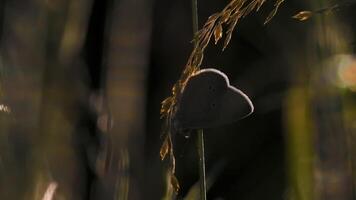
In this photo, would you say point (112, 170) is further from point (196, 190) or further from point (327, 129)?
point (327, 129)

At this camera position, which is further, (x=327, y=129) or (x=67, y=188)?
(x=67, y=188)

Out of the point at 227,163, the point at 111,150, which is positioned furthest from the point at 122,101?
the point at 227,163

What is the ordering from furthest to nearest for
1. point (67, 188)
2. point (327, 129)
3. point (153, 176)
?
point (153, 176) < point (67, 188) < point (327, 129)

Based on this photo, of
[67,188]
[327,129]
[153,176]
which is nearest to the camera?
[327,129]

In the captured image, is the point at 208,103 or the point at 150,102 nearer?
the point at 208,103

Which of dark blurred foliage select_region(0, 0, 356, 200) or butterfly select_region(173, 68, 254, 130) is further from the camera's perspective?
dark blurred foliage select_region(0, 0, 356, 200)

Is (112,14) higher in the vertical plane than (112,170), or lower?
higher

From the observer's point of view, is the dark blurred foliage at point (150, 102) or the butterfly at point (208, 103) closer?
the butterfly at point (208, 103)

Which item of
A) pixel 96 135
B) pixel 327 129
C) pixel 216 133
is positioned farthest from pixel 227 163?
pixel 327 129
